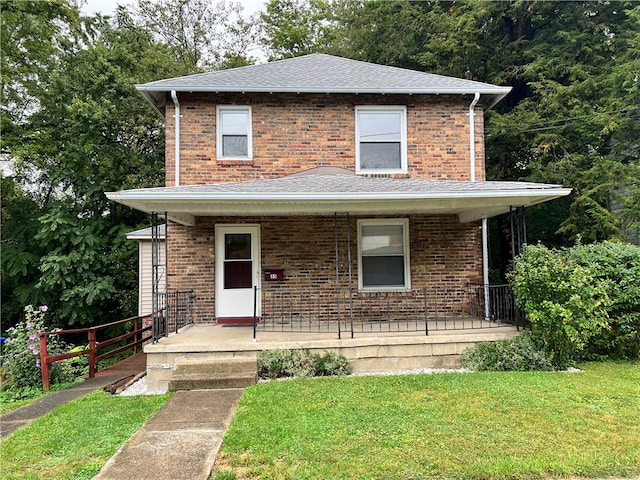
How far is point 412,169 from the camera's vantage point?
9227 mm

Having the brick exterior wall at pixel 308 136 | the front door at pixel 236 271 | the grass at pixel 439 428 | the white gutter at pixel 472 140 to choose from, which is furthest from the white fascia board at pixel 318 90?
the grass at pixel 439 428

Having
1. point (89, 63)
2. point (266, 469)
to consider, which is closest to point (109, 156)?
point (89, 63)

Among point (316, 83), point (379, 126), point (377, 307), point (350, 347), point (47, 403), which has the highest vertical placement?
point (316, 83)

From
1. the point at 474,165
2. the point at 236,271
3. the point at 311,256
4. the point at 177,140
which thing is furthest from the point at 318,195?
the point at 474,165

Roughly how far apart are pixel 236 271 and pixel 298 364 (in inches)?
121

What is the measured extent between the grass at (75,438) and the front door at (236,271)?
3.08 meters

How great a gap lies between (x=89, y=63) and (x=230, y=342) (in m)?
12.8

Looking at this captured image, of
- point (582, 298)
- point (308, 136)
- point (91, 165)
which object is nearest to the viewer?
point (582, 298)

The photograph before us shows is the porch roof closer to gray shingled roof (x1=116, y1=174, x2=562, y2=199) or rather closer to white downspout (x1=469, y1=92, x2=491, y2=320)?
gray shingled roof (x1=116, y1=174, x2=562, y2=199)

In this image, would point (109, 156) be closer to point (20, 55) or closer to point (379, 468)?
point (20, 55)

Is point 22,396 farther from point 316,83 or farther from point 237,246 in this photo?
point 316,83

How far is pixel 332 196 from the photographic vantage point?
6383mm

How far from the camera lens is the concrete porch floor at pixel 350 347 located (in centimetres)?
624

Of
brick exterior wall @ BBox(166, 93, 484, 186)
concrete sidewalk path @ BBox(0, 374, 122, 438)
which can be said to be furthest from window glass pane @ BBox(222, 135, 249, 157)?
concrete sidewalk path @ BBox(0, 374, 122, 438)
